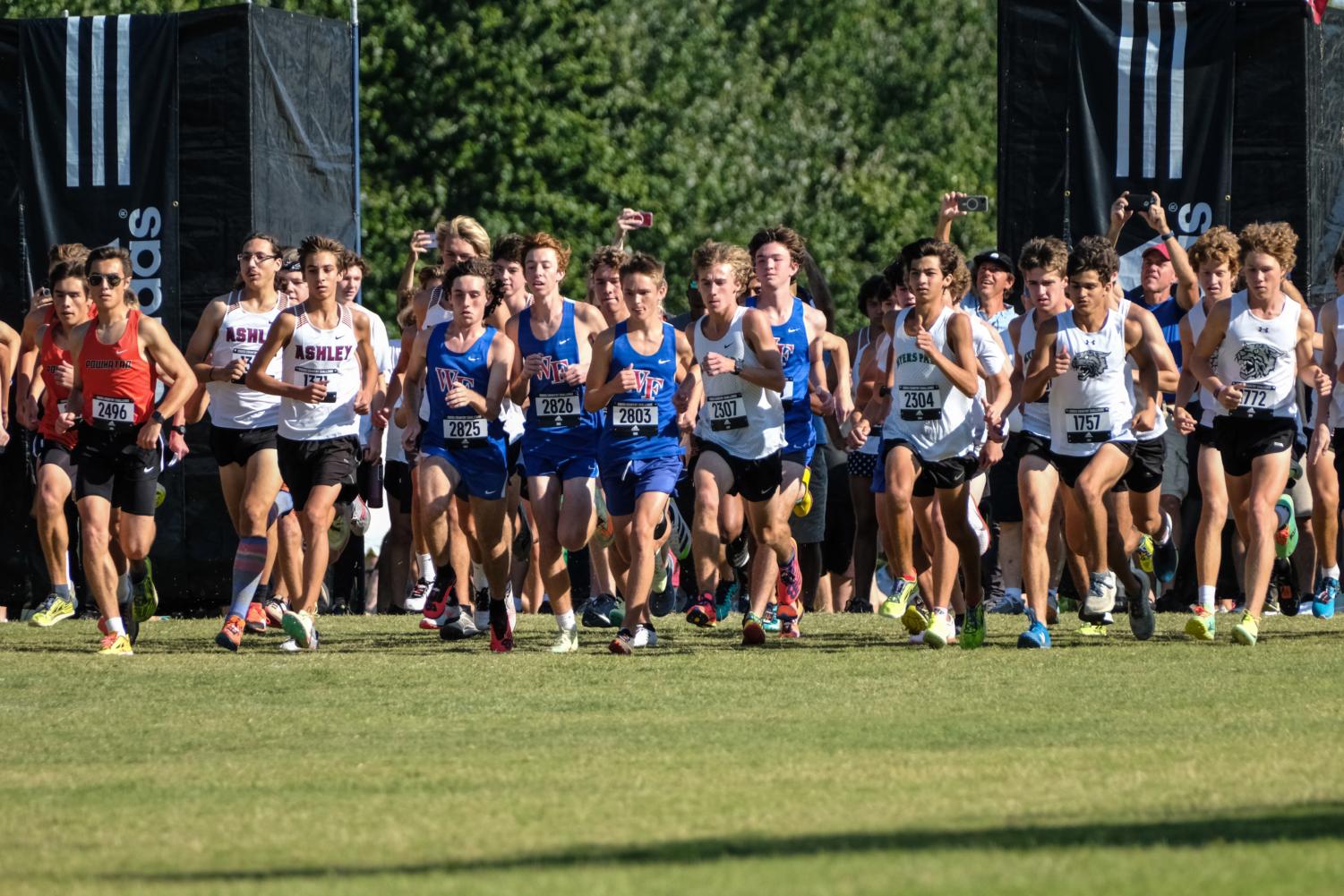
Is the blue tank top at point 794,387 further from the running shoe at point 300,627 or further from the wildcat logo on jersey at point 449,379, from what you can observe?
the running shoe at point 300,627

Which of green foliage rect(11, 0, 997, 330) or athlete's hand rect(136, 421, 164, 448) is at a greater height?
green foliage rect(11, 0, 997, 330)

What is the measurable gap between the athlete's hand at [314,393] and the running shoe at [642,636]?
7.41 feet

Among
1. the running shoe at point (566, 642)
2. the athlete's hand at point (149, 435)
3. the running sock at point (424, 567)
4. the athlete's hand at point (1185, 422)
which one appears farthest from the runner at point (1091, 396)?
the running sock at point (424, 567)

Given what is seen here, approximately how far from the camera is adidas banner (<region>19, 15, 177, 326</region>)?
17.0 m

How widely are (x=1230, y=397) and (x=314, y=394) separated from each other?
5.04 meters

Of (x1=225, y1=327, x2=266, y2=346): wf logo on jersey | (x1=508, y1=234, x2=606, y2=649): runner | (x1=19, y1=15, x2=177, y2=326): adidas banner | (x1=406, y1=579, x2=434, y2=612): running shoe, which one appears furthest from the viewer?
(x1=19, y1=15, x2=177, y2=326): adidas banner

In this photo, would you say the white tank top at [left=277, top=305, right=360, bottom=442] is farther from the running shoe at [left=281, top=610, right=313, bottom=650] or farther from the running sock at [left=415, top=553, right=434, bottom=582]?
the running sock at [left=415, top=553, right=434, bottom=582]

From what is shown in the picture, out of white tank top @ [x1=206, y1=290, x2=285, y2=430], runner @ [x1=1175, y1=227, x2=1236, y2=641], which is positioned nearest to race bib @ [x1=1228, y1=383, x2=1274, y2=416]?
runner @ [x1=1175, y1=227, x2=1236, y2=641]

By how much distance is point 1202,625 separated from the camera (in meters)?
12.7

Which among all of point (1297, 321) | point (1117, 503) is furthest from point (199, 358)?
A: point (1297, 321)

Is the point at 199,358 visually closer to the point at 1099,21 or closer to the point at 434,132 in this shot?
the point at 1099,21

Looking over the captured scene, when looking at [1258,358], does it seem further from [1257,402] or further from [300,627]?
[300,627]

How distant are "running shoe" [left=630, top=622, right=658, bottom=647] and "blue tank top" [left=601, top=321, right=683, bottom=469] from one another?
2.92 feet

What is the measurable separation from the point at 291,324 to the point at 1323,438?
5.91 metres
